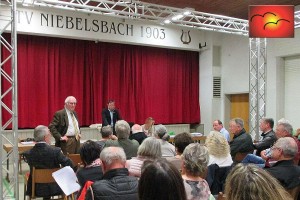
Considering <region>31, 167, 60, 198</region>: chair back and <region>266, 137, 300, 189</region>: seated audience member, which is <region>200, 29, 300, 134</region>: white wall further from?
<region>31, 167, 60, 198</region>: chair back

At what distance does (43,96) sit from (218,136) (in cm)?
583

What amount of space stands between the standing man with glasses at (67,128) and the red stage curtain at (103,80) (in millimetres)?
2885

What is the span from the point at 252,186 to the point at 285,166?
1.95 m

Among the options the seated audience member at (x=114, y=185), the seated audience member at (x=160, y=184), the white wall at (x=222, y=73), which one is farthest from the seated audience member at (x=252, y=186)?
the white wall at (x=222, y=73)

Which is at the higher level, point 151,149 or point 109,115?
point 109,115

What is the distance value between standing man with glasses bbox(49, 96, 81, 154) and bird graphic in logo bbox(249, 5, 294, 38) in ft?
11.2

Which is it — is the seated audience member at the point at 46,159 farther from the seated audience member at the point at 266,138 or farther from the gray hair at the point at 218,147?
the seated audience member at the point at 266,138

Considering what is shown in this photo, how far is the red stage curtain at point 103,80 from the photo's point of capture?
8.16 m

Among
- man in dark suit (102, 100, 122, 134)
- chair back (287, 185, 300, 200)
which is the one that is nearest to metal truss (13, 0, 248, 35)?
man in dark suit (102, 100, 122, 134)

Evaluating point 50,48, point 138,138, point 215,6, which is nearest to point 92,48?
point 50,48

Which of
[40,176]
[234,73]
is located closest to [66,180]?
[40,176]

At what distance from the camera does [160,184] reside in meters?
1.27

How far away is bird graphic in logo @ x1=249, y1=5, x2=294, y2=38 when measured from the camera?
5.84 m

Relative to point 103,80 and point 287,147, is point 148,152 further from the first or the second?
point 103,80
